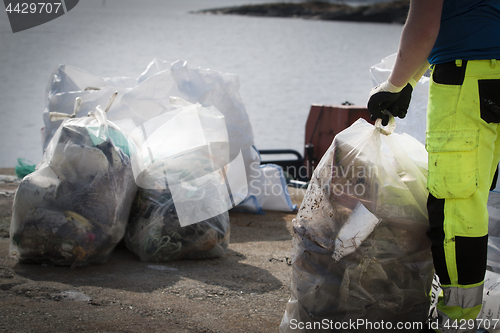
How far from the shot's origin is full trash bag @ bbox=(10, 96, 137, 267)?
5.83 feet

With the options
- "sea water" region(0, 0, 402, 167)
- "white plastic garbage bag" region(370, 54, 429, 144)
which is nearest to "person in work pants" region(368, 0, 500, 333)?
"white plastic garbage bag" region(370, 54, 429, 144)

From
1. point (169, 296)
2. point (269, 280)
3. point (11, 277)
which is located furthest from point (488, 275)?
point (11, 277)

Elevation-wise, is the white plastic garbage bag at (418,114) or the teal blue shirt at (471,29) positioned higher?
the teal blue shirt at (471,29)

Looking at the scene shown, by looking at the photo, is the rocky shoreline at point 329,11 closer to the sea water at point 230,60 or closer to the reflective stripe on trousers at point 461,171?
the sea water at point 230,60

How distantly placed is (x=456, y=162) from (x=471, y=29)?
1.12ft

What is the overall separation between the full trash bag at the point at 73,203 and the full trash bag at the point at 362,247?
35.2 inches

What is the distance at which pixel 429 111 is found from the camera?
117 cm

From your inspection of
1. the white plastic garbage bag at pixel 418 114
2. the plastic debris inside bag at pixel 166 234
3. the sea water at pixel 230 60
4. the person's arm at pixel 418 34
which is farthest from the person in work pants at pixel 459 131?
the sea water at pixel 230 60

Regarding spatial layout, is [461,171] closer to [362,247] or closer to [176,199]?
[362,247]

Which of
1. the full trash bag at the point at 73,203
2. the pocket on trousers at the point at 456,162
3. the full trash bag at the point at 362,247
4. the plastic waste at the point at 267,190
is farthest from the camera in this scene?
the plastic waste at the point at 267,190

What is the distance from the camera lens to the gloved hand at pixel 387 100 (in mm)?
→ 1255

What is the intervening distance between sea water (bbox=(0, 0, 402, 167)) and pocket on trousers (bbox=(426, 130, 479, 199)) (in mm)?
4114

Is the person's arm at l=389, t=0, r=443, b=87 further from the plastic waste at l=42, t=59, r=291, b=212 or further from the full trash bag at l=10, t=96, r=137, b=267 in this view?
the plastic waste at l=42, t=59, r=291, b=212

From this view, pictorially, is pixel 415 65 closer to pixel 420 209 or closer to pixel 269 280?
pixel 420 209
